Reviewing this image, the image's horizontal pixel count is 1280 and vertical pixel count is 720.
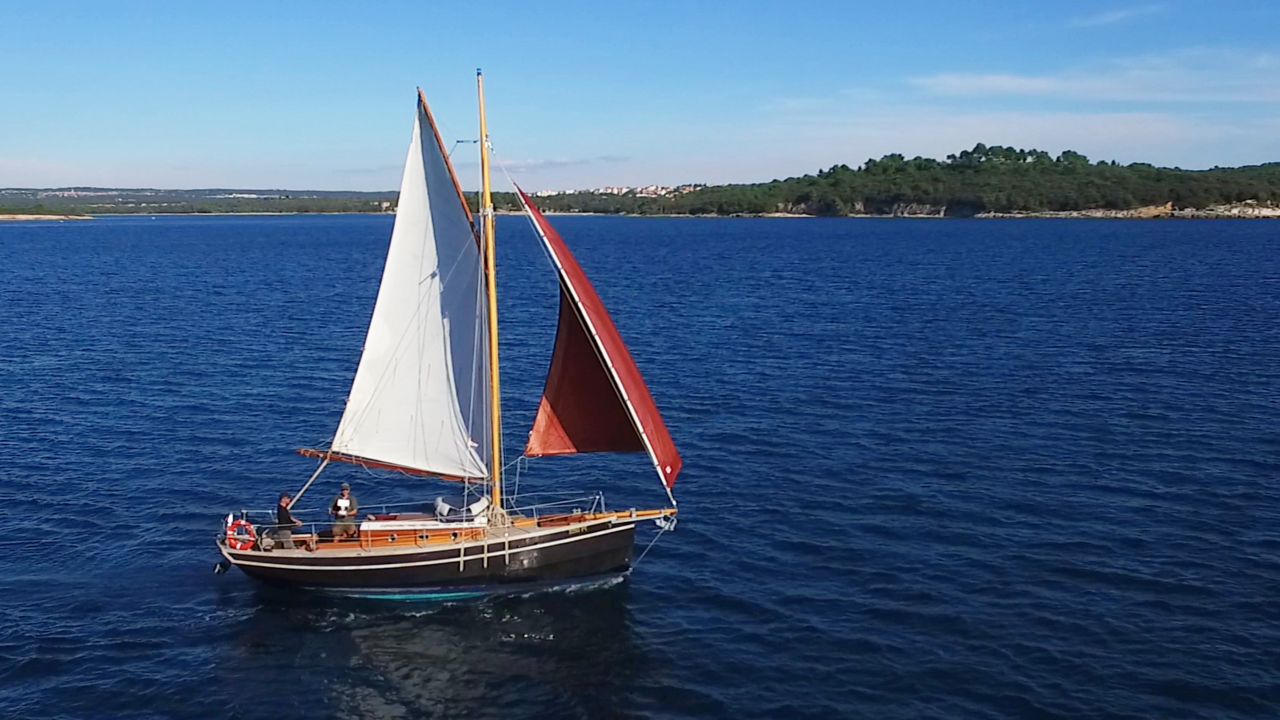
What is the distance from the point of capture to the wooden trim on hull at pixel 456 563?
103ft

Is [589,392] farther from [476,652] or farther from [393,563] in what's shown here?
[476,652]

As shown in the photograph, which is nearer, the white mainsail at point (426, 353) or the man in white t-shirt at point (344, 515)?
the white mainsail at point (426, 353)

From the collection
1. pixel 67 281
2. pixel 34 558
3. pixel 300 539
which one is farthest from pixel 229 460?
pixel 67 281

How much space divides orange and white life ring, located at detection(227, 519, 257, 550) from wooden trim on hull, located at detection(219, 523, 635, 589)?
0.45 m

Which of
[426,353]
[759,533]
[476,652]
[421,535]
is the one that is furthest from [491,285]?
[759,533]

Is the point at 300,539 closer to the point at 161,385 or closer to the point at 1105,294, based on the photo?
the point at 161,385

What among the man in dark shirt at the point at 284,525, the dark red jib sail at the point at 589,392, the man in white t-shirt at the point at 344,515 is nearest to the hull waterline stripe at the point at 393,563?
the man in dark shirt at the point at 284,525

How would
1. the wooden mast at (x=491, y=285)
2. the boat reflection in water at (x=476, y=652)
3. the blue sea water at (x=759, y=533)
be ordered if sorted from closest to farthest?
the boat reflection in water at (x=476, y=652) < the blue sea water at (x=759, y=533) < the wooden mast at (x=491, y=285)

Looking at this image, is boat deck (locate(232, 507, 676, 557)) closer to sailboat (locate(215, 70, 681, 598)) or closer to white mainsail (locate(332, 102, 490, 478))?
sailboat (locate(215, 70, 681, 598))

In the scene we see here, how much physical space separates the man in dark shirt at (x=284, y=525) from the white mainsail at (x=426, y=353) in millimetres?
2314

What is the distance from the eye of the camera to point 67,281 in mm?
121688

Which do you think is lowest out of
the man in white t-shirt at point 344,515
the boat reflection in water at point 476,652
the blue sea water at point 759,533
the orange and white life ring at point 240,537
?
the boat reflection in water at point 476,652

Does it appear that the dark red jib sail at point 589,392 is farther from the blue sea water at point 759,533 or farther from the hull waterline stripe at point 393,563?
the blue sea water at point 759,533

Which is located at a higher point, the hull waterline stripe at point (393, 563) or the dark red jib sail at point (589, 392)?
the dark red jib sail at point (589, 392)
